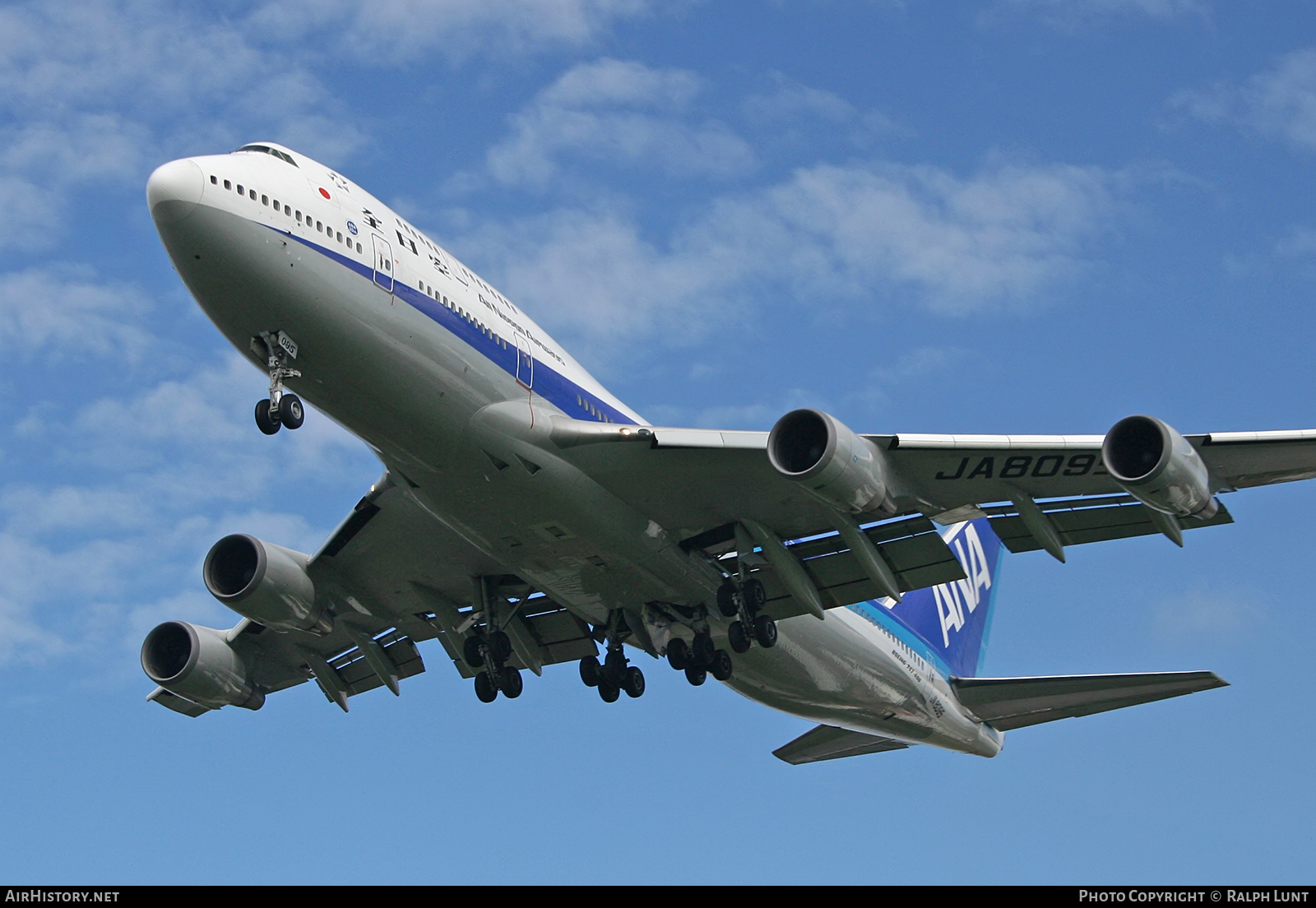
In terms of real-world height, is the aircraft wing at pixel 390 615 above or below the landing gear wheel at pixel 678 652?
above

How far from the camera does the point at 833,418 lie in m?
20.8

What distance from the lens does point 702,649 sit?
2538cm

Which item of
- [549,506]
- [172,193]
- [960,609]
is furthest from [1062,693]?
[172,193]

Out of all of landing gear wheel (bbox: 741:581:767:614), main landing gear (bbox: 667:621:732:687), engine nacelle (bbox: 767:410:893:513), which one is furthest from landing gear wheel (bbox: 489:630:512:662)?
engine nacelle (bbox: 767:410:893:513)

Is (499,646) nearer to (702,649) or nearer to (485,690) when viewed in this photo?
(485,690)

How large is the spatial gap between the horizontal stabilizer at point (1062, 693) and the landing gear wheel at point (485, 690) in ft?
33.7

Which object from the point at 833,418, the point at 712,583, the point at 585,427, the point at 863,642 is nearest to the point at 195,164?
the point at 585,427

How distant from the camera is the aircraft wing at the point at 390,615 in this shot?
25016mm

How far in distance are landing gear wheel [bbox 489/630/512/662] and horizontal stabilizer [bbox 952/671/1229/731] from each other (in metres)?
10.2

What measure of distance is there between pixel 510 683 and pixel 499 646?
0.69 meters

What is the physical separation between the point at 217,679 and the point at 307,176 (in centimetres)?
1182

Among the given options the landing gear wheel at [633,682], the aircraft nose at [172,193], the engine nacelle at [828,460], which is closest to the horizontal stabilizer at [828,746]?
the landing gear wheel at [633,682]

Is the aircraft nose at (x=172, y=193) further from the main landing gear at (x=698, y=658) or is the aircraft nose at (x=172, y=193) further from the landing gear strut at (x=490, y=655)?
the main landing gear at (x=698, y=658)

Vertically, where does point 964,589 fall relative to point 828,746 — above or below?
above
